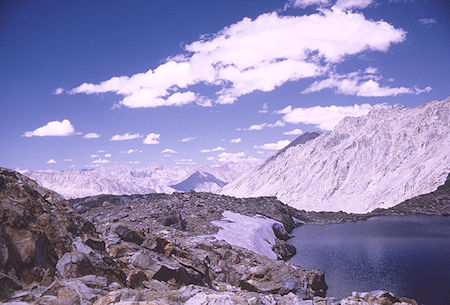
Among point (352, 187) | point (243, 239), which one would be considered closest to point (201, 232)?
point (243, 239)

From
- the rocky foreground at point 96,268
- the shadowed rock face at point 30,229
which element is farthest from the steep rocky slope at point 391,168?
the shadowed rock face at point 30,229

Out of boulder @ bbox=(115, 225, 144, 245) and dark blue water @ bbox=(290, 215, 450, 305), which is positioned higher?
boulder @ bbox=(115, 225, 144, 245)

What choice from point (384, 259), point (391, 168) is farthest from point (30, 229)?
point (391, 168)

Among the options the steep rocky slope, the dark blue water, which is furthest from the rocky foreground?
the steep rocky slope

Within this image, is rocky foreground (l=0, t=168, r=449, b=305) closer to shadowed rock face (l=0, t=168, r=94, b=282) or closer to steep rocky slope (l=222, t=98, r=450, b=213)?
shadowed rock face (l=0, t=168, r=94, b=282)

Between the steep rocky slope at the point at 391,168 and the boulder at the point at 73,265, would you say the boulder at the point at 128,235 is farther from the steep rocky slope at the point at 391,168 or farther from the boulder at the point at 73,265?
the steep rocky slope at the point at 391,168

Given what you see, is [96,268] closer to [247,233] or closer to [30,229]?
[30,229]

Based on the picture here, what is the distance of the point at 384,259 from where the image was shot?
42844mm

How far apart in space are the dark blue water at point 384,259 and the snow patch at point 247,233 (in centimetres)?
528

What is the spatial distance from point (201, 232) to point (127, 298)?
2871 cm

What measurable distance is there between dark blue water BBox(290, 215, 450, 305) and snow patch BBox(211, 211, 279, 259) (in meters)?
5.28

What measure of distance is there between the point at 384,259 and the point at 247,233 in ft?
63.0

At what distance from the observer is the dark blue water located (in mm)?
31438

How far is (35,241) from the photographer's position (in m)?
13.6
